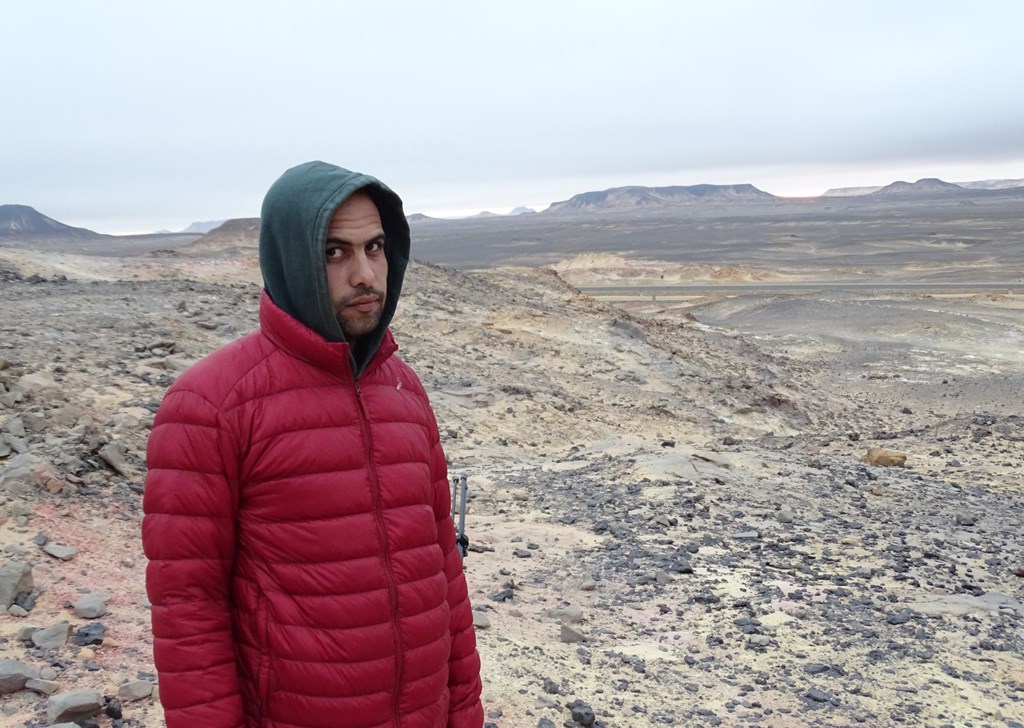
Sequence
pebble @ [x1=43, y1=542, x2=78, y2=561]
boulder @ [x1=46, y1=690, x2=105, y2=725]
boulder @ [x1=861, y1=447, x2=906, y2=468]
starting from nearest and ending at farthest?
boulder @ [x1=46, y1=690, x2=105, y2=725]
pebble @ [x1=43, y1=542, x2=78, y2=561]
boulder @ [x1=861, y1=447, x2=906, y2=468]

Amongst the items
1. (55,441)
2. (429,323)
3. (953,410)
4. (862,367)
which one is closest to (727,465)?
(55,441)

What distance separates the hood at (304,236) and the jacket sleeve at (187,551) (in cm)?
29

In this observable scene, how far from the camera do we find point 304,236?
1.77 meters

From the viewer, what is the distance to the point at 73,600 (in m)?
4.03

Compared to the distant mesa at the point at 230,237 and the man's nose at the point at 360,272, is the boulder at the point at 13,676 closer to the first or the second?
the man's nose at the point at 360,272

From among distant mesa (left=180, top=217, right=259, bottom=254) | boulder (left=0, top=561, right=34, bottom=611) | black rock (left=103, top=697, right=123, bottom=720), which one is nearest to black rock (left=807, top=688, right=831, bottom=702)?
black rock (left=103, top=697, right=123, bottom=720)

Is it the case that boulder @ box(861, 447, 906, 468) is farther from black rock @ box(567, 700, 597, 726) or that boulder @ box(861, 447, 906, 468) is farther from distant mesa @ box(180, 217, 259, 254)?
distant mesa @ box(180, 217, 259, 254)

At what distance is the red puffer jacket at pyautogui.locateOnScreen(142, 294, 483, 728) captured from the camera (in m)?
1.72

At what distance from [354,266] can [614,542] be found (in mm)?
4805

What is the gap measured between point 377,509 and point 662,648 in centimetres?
326

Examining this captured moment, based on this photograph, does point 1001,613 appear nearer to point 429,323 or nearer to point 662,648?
point 662,648

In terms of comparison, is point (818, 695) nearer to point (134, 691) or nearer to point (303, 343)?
point (134, 691)

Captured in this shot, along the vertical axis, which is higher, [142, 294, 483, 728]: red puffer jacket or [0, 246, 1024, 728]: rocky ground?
[142, 294, 483, 728]: red puffer jacket

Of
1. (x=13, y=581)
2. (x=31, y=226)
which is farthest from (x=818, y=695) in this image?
(x=31, y=226)
